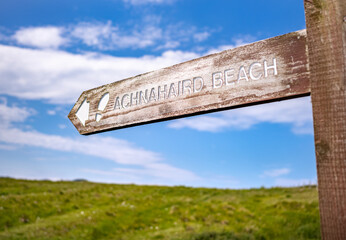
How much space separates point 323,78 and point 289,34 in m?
0.52

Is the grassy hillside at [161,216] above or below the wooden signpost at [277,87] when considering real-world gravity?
below

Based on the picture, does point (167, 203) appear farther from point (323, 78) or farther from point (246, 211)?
point (323, 78)

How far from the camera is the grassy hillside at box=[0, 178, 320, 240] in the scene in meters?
10.4

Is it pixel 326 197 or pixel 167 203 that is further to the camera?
pixel 167 203

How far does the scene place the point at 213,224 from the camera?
11.3m

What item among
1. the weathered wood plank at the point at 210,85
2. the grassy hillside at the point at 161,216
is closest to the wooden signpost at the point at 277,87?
the weathered wood plank at the point at 210,85

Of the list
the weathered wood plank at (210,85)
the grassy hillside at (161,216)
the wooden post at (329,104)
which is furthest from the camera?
the grassy hillside at (161,216)

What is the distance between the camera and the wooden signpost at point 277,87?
192 cm

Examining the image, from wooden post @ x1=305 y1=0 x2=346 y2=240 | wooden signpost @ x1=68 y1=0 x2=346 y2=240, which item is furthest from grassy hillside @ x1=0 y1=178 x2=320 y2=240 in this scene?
wooden post @ x1=305 y1=0 x2=346 y2=240

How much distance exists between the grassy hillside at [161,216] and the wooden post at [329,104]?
8.13 m

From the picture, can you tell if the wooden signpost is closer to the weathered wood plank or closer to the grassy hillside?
the weathered wood plank

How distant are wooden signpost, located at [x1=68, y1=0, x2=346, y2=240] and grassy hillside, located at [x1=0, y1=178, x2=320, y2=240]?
25.0 feet

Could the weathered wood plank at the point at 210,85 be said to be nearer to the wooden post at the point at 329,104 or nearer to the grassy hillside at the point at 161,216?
the wooden post at the point at 329,104

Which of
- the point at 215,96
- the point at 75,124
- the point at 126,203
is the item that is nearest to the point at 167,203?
the point at 126,203
